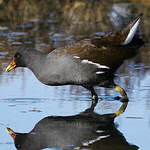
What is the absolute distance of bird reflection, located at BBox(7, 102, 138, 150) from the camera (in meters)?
5.06

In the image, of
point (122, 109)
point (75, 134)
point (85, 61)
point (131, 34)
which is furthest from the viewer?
point (131, 34)

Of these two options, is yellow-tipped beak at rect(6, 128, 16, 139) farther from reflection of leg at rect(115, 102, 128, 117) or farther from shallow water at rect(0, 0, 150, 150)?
reflection of leg at rect(115, 102, 128, 117)

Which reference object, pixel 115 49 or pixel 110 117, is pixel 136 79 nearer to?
pixel 115 49

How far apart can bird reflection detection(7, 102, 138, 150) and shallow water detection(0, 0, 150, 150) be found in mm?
96

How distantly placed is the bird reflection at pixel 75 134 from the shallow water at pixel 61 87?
10cm

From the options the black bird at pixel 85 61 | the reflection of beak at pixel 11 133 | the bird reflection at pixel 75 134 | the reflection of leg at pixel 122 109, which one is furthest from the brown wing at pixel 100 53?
the reflection of beak at pixel 11 133

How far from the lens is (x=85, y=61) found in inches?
263

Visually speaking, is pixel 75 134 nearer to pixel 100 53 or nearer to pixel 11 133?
pixel 11 133

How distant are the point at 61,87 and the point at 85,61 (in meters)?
1.15

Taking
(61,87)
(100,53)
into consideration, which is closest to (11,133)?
(100,53)

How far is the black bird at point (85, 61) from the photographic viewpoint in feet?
21.6

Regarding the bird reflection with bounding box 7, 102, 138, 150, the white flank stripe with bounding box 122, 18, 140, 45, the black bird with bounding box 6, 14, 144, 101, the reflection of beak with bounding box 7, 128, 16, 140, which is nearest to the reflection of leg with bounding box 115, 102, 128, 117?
the bird reflection with bounding box 7, 102, 138, 150

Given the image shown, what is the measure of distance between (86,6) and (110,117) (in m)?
9.25

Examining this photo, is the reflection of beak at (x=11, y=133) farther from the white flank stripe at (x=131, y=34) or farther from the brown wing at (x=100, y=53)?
the white flank stripe at (x=131, y=34)
